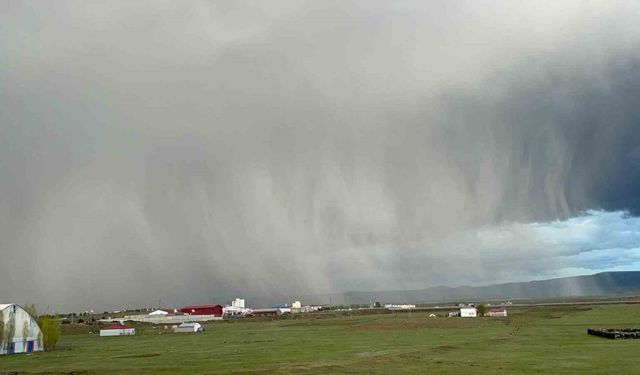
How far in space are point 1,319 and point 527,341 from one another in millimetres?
82588

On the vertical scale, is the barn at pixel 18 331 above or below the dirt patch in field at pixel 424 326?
above

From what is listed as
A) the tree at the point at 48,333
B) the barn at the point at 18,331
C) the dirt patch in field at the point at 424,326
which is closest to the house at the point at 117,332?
the tree at the point at 48,333

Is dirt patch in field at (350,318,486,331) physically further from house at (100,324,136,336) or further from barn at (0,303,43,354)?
barn at (0,303,43,354)

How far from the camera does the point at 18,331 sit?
94.4 meters

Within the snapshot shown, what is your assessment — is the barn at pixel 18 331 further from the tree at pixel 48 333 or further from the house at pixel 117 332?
the house at pixel 117 332

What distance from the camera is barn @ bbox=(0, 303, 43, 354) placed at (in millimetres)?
91375

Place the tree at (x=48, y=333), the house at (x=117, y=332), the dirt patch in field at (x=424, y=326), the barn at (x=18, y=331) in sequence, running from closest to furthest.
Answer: the barn at (x=18, y=331) → the tree at (x=48, y=333) → the dirt patch in field at (x=424, y=326) → the house at (x=117, y=332)

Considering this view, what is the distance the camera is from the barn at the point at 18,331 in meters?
91.4

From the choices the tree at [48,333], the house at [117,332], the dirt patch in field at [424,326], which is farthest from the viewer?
the house at [117,332]

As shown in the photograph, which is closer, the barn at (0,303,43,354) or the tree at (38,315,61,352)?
the barn at (0,303,43,354)

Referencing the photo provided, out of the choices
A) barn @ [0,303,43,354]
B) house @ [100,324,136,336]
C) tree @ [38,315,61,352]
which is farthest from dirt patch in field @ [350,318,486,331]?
barn @ [0,303,43,354]

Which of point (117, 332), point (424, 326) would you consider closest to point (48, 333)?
point (117, 332)

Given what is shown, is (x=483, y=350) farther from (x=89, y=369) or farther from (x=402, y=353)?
(x=89, y=369)

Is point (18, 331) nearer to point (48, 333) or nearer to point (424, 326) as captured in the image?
point (48, 333)
